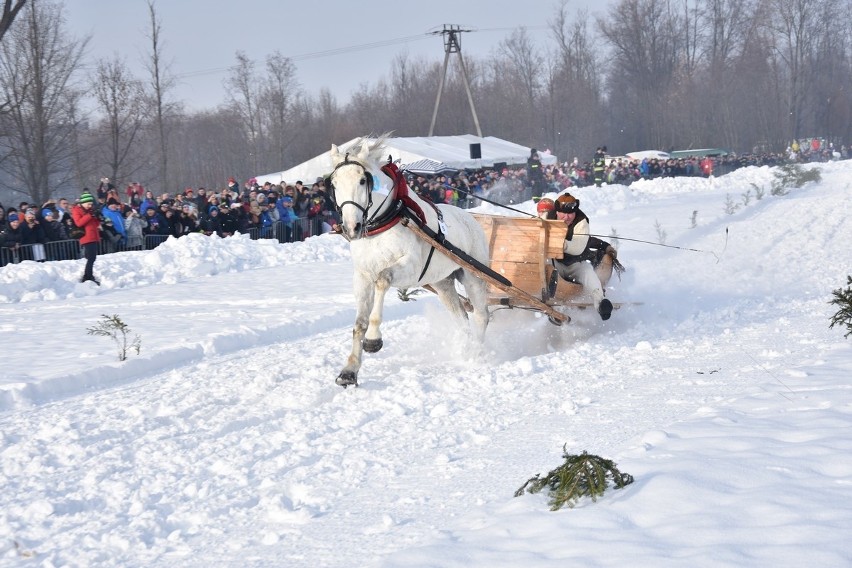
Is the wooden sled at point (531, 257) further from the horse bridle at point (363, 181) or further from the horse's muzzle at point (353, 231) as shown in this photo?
the horse's muzzle at point (353, 231)

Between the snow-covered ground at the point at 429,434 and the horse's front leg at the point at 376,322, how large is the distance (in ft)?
1.01

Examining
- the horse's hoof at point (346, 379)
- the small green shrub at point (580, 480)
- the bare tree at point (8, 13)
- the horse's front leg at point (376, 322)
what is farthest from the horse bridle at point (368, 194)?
the bare tree at point (8, 13)

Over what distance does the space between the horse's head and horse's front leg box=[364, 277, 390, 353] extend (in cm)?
48

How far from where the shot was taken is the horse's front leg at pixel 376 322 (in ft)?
27.3

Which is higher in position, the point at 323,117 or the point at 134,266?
the point at 323,117

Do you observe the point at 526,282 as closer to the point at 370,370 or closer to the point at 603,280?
the point at 603,280

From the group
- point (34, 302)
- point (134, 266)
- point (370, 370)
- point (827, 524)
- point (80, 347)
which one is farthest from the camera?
point (134, 266)

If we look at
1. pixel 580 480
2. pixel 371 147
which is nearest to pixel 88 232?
pixel 371 147

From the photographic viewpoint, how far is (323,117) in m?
60.2

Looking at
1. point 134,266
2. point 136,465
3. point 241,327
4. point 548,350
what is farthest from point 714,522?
point 134,266

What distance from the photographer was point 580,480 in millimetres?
4789

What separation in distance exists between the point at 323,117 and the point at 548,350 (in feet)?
170

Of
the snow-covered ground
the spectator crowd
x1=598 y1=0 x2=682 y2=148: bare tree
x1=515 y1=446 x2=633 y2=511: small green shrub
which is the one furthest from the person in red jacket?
x1=598 y1=0 x2=682 y2=148: bare tree

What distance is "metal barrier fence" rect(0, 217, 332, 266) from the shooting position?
1655cm
